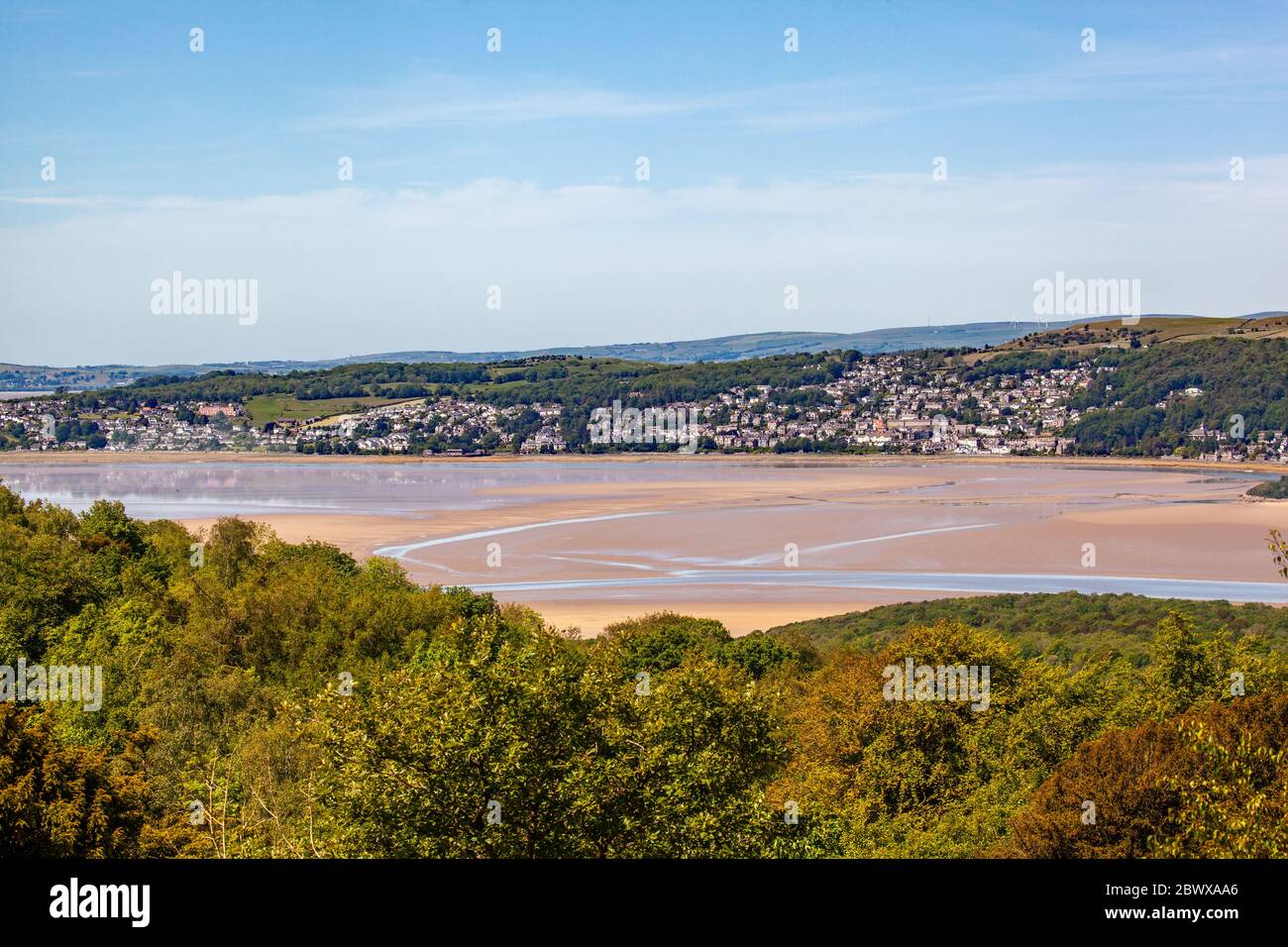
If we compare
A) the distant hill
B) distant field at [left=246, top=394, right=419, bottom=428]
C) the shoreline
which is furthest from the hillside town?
the distant hill

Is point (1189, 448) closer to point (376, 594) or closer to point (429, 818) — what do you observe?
point (376, 594)

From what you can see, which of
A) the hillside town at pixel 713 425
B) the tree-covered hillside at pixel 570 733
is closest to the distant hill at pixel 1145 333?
the hillside town at pixel 713 425

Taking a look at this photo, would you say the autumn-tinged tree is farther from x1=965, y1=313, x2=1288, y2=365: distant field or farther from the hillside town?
x1=965, y1=313, x2=1288, y2=365: distant field

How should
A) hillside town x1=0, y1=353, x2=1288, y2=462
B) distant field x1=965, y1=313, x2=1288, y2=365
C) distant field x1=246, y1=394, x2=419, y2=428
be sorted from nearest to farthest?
hillside town x1=0, y1=353, x2=1288, y2=462 → distant field x1=246, y1=394, x2=419, y2=428 → distant field x1=965, y1=313, x2=1288, y2=365

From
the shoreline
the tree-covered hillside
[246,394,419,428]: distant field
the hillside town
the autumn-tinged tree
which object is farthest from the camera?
[246,394,419,428]: distant field

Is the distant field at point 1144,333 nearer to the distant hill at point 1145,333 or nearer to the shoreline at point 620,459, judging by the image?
the distant hill at point 1145,333

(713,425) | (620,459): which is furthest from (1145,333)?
(620,459)
